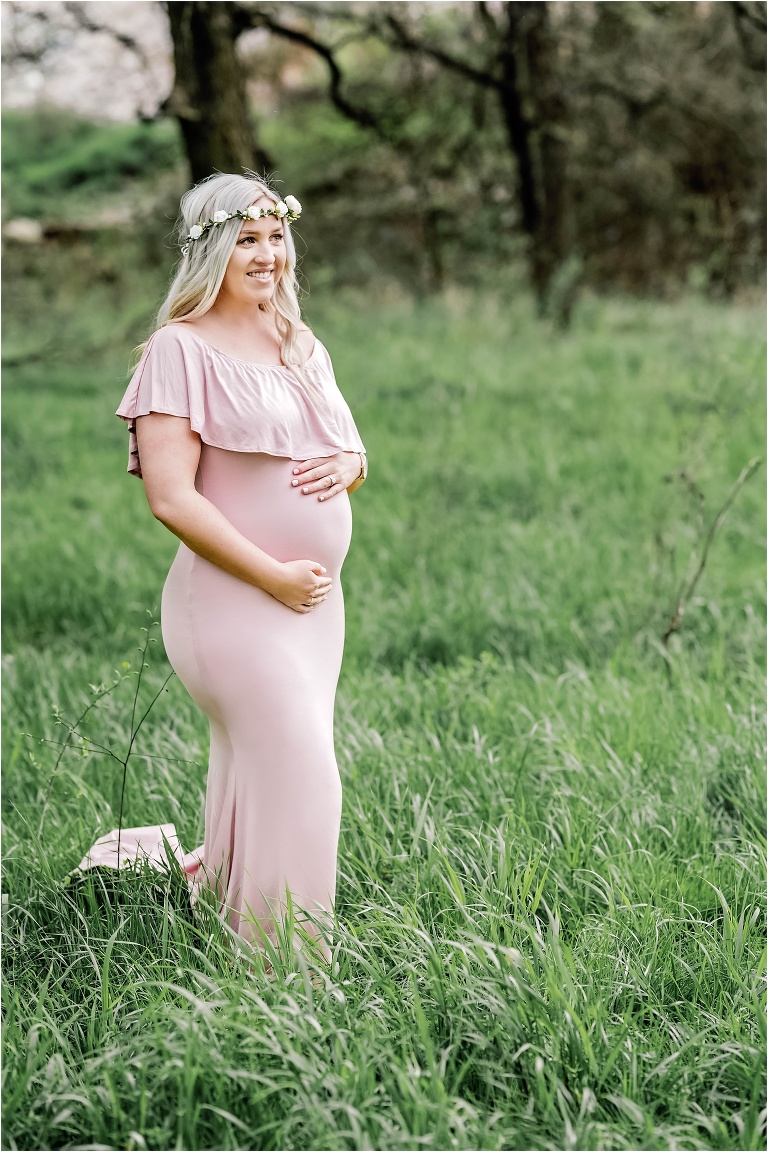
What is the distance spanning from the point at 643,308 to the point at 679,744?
989 cm

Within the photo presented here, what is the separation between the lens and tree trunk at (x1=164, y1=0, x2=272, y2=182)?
747 centimetres

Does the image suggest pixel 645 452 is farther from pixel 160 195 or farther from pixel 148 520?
pixel 160 195

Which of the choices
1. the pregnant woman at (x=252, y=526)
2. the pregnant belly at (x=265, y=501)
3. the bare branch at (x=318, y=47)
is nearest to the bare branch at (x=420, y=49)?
the bare branch at (x=318, y=47)

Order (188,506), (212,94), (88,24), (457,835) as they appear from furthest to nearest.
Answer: (212,94)
(88,24)
(457,835)
(188,506)

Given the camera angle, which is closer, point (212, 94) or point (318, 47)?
point (212, 94)

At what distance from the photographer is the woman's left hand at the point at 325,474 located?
2559 mm

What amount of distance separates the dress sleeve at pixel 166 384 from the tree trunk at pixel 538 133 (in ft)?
29.5

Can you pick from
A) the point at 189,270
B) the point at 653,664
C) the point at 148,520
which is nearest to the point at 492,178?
the point at 148,520

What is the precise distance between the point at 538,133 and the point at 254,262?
10329 mm

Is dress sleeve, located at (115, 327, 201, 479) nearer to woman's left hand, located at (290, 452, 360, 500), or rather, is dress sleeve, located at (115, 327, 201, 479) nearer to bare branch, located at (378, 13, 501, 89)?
woman's left hand, located at (290, 452, 360, 500)

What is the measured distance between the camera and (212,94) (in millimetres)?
7625

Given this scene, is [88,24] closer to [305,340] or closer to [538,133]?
[305,340]

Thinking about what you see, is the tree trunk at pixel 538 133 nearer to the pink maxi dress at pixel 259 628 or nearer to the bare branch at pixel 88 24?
the bare branch at pixel 88 24

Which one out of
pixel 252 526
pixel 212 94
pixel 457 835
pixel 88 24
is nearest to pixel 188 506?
pixel 252 526
